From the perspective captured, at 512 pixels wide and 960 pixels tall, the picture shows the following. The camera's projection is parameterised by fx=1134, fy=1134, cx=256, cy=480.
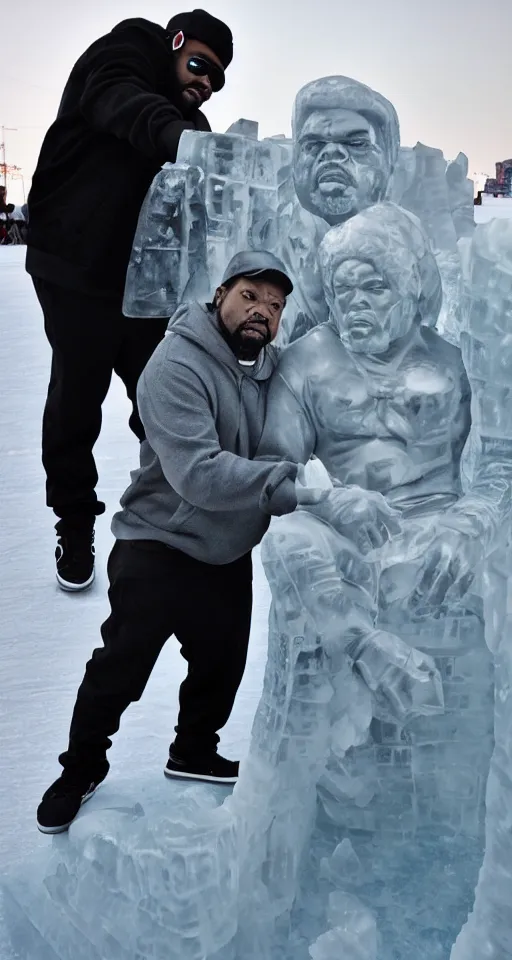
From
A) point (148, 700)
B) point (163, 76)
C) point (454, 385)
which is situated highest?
point (163, 76)

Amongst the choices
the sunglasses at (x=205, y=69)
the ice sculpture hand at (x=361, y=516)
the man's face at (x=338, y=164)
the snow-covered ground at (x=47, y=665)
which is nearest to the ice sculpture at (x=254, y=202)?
the man's face at (x=338, y=164)

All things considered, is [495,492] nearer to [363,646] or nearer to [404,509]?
[404,509]

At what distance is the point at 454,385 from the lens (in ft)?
5.37

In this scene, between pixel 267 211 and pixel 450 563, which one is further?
pixel 267 211

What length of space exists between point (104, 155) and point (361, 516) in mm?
1079

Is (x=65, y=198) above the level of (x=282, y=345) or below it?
above

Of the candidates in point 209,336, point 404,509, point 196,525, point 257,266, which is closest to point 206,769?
point 196,525

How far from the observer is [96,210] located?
2285mm

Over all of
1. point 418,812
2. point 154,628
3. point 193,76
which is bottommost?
point 418,812

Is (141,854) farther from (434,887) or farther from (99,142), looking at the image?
(99,142)

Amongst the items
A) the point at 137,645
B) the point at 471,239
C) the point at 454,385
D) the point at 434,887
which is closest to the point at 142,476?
the point at 137,645

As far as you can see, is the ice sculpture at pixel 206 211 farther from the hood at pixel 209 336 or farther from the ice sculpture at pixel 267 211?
the hood at pixel 209 336

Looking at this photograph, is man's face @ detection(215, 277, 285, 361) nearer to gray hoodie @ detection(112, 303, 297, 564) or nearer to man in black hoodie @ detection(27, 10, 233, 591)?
gray hoodie @ detection(112, 303, 297, 564)

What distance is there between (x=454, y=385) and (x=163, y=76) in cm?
90
